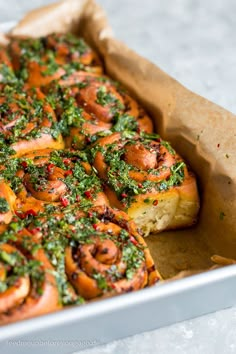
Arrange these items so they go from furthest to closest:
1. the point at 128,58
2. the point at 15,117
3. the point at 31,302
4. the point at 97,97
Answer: the point at 128,58, the point at 97,97, the point at 15,117, the point at 31,302

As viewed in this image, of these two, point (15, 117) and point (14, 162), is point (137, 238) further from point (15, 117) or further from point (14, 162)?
point (15, 117)

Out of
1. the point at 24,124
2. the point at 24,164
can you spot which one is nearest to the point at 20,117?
the point at 24,124

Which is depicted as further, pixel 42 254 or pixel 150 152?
pixel 150 152

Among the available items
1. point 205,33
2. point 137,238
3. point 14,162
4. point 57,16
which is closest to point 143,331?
point 137,238

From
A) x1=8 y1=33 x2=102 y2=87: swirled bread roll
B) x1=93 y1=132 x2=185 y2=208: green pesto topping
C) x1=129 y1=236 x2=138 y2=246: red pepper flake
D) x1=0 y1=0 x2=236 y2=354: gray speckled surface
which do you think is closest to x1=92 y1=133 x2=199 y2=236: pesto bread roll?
x1=93 y1=132 x2=185 y2=208: green pesto topping

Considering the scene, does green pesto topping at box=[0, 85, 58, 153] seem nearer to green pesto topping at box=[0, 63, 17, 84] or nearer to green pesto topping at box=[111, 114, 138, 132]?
green pesto topping at box=[0, 63, 17, 84]

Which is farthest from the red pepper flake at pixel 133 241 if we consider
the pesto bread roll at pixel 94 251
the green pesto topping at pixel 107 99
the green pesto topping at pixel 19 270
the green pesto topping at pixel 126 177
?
the green pesto topping at pixel 107 99
